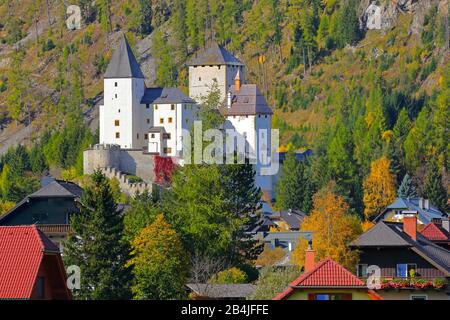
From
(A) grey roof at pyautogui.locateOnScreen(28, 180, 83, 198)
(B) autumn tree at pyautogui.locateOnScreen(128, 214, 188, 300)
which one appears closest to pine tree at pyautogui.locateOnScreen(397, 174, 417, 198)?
(A) grey roof at pyautogui.locateOnScreen(28, 180, 83, 198)

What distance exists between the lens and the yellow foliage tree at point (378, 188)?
110438 mm

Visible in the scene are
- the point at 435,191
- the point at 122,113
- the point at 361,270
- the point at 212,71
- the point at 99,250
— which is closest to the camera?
the point at 99,250

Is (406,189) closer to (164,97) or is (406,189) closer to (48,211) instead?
(164,97)

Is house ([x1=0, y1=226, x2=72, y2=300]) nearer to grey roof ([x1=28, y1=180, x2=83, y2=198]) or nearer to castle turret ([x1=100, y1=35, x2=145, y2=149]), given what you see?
grey roof ([x1=28, y1=180, x2=83, y2=198])

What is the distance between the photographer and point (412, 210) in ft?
304

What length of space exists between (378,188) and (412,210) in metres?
19.4

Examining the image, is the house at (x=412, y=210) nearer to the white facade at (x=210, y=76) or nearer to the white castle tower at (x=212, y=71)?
the white facade at (x=210, y=76)

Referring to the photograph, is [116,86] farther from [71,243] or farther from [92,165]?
[71,243]

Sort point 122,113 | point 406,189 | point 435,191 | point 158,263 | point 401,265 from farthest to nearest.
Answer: point 122,113 < point 406,189 < point 435,191 < point 158,263 < point 401,265

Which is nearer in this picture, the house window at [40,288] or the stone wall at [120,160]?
the house window at [40,288]

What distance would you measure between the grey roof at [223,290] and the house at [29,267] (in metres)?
16.5

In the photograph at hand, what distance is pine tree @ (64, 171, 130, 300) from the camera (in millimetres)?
51625

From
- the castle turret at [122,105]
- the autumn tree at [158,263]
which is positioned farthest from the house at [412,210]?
the autumn tree at [158,263]

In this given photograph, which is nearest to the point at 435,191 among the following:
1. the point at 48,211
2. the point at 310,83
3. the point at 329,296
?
the point at 48,211
